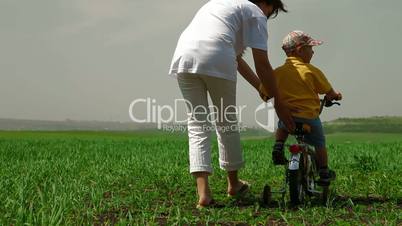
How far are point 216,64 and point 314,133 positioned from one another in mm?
1153

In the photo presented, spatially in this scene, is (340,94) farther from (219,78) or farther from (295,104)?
(219,78)

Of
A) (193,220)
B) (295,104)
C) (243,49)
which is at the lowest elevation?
(193,220)

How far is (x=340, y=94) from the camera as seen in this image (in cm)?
464

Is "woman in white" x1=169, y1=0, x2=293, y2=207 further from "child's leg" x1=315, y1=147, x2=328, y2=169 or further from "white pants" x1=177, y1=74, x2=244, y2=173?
"child's leg" x1=315, y1=147, x2=328, y2=169

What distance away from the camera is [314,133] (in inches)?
179

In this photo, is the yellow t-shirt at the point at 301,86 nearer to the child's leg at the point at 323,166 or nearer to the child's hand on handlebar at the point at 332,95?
the child's hand on handlebar at the point at 332,95

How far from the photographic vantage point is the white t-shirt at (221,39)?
13.4ft

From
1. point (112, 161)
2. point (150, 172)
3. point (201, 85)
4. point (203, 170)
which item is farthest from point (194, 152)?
point (112, 161)

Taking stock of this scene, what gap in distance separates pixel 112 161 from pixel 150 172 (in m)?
2.01

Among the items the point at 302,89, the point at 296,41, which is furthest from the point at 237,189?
the point at 296,41

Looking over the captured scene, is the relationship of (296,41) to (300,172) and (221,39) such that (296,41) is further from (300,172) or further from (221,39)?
(300,172)

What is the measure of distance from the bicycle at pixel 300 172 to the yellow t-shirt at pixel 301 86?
5.8 inches

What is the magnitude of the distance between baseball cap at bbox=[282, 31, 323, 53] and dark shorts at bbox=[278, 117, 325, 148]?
2.20 feet

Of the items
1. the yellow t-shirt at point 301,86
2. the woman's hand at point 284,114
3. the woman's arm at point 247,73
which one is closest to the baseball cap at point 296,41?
the yellow t-shirt at point 301,86
